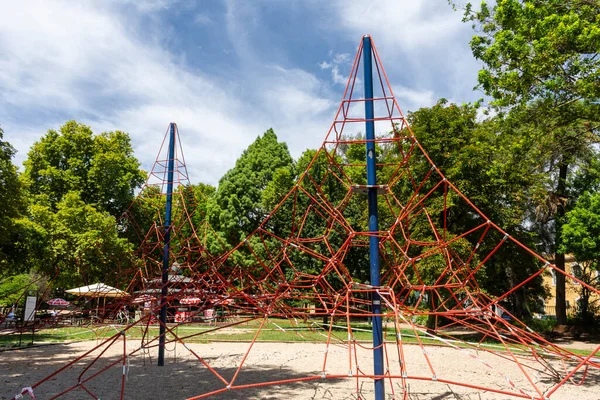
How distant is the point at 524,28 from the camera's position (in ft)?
37.8

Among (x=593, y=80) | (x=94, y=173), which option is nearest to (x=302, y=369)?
(x=593, y=80)

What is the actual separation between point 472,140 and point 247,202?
14748 mm

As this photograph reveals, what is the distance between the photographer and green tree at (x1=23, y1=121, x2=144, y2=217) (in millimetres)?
29344

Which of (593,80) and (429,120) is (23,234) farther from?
(593,80)

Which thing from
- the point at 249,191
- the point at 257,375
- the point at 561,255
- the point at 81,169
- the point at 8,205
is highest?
the point at 81,169

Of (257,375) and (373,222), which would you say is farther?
(257,375)

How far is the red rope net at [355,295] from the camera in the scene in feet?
18.2

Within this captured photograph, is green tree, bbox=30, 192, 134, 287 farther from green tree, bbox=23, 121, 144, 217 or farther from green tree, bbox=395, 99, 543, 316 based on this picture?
green tree, bbox=395, 99, 543, 316

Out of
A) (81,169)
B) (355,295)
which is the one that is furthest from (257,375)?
(81,169)

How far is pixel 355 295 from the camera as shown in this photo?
18.8 m

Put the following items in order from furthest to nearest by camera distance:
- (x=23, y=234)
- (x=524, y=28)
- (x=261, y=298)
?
(x=23, y=234), (x=524, y=28), (x=261, y=298)

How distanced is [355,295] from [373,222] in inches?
540

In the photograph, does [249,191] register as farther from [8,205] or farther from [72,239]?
[8,205]

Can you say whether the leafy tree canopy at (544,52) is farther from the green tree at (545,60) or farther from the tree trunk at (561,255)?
the tree trunk at (561,255)
